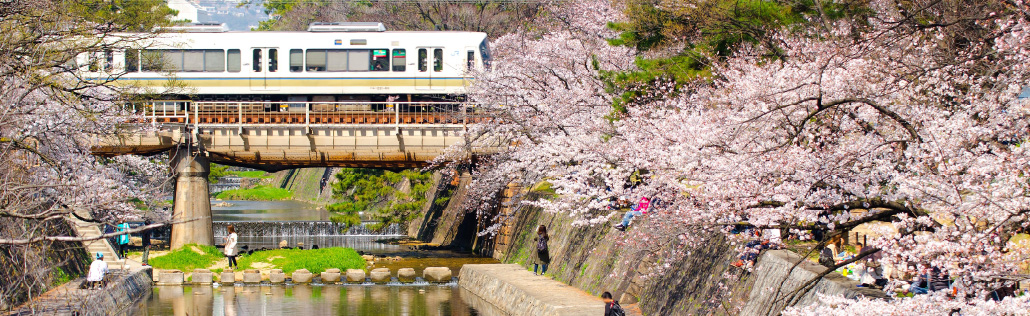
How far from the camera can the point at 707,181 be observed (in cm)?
1163

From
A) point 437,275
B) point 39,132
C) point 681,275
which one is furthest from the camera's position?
point 437,275

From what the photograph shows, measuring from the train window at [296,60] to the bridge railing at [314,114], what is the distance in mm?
1109

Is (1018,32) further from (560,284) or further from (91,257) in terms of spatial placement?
(91,257)

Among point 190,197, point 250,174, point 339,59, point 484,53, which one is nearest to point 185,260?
point 190,197

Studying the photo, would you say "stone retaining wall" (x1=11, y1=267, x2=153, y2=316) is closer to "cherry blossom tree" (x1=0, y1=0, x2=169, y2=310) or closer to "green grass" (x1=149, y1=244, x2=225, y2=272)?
"cherry blossom tree" (x1=0, y1=0, x2=169, y2=310)

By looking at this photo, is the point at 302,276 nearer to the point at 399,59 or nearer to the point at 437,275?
the point at 437,275

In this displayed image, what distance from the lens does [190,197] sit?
2777 cm

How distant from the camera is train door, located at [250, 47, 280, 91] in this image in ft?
98.4

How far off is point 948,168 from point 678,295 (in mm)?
6363

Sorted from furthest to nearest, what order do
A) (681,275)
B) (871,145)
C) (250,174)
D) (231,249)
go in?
(250,174) → (231,249) → (681,275) → (871,145)

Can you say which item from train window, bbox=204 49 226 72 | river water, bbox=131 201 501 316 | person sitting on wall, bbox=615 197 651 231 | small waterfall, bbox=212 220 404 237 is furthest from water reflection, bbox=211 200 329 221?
person sitting on wall, bbox=615 197 651 231

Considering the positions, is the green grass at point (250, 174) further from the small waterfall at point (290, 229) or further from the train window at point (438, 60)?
the train window at point (438, 60)

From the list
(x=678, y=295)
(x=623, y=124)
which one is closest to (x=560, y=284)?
(x=623, y=124)

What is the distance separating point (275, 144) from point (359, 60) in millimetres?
3939
